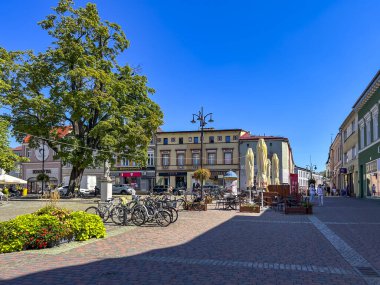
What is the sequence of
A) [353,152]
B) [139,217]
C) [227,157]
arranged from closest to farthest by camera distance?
[139,217]
[353,152]
[227,157]

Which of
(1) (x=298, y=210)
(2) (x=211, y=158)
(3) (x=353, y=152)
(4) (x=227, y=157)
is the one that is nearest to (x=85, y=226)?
(1) (x=298, y=210)

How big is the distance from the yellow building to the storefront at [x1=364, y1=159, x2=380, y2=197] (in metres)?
28.8

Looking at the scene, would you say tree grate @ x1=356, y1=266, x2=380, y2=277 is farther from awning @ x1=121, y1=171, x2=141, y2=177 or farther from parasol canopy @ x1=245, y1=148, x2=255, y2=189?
awning @ x1=121, y1=171, x2=141, y2=177

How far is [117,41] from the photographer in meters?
38.6

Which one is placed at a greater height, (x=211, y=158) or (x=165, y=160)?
(x=211, y=158)

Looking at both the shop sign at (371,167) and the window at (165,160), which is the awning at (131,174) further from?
the shop sign at (371,167)

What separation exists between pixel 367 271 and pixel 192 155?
2322 inches

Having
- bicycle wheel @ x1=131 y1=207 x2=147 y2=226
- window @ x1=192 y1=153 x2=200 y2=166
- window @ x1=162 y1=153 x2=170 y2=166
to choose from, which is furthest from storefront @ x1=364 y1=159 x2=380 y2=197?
window @ x1=162 y1=153 x2=170 y2=166

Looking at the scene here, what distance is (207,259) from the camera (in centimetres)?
800

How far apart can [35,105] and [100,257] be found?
2778cm

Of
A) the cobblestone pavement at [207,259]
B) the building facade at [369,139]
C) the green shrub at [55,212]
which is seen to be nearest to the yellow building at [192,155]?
the building facade at [369,139]

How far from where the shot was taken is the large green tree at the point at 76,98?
33750mm

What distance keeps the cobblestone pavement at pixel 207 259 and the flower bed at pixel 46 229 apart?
0.33 m

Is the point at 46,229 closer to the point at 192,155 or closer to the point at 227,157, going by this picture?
the point at 227,157
